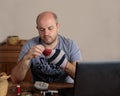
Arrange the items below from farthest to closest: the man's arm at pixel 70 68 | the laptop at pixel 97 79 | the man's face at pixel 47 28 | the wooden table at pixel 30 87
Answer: the man's face at pixel 47 28, the man's arm at pixel 70 68, the wooden table at pixel 30 87, the laptop at pixel 97 79

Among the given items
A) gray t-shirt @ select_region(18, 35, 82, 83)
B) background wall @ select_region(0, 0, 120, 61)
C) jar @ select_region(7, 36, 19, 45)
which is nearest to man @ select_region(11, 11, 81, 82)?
gray t-shirt @ select_region(18, 35, 82, 83)

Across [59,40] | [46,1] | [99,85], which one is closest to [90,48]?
[46,1]

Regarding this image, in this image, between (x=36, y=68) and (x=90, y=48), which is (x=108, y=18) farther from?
(x=36, y=68)

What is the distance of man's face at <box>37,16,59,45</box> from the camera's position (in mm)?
1951

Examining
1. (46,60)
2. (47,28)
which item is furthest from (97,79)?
(47,28)

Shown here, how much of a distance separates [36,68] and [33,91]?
0.42 m

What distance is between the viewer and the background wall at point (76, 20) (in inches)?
127

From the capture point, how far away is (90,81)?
1255 mm

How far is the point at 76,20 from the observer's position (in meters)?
3.28

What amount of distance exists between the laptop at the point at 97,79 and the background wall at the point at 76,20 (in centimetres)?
206

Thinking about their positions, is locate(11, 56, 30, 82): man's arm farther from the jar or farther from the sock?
the jar

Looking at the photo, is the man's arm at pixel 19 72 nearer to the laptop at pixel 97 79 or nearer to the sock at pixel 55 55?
the sock at pixel 55 55

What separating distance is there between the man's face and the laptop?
2.52 ft

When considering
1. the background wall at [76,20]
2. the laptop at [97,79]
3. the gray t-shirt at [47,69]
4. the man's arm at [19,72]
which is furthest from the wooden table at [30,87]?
the background wall at [76,20]
